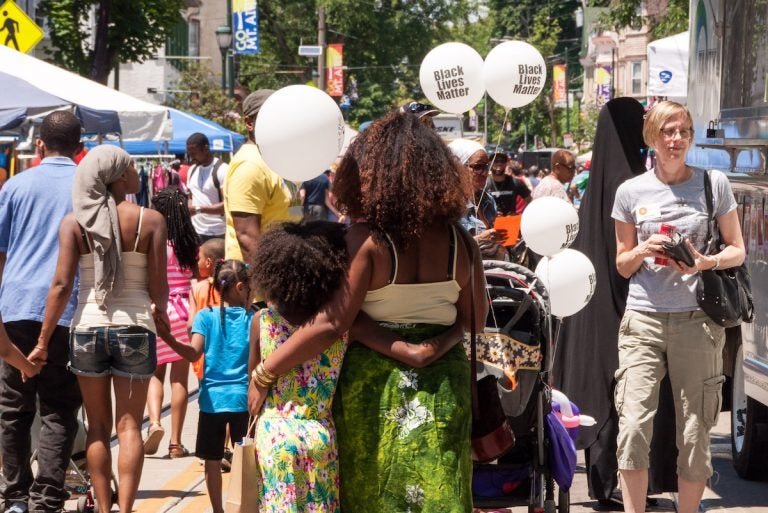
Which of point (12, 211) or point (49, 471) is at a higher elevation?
point (12, 211)

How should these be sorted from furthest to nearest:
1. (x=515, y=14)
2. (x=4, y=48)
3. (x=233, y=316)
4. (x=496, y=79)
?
(x=515, y=14) → (x=4, y=48) → (x=496, y=79) → (x=233, y=316)

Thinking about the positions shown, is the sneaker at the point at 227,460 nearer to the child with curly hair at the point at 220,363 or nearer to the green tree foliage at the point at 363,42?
the child with curly hair at the point at 220,363

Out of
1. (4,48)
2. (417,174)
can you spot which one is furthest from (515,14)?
(417,174)

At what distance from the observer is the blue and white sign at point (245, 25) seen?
118 ft

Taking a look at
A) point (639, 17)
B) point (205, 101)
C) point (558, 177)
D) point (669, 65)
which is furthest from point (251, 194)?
point (205, 101)

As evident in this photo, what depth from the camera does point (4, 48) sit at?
36.0 feet

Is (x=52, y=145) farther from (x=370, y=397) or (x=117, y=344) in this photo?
(x=370, y=397)

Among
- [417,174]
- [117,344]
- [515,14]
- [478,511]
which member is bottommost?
[478,511]

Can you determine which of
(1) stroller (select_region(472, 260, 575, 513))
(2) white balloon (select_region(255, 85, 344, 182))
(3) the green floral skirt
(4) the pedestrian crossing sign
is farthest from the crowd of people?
(4) the pedestrian crossing sign

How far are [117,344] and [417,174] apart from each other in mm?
2590

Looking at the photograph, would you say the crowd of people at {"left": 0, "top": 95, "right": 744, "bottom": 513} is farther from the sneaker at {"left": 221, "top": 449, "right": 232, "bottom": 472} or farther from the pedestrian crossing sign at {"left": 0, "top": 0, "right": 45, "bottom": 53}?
the pedestrian crossing sign at {"left": 0, "top": 0, "right": 45, "bottom": 53}

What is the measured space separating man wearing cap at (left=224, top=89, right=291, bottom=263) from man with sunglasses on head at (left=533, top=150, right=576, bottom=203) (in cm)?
642

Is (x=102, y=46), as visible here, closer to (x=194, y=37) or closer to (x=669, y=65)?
(x=669, y=65)

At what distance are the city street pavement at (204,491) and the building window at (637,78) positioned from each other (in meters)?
66.4
